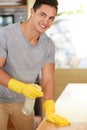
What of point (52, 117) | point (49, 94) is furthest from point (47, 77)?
point (52, 117)

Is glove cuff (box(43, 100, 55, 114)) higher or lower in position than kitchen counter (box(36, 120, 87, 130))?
lower

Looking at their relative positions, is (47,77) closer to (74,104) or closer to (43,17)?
(74,104)

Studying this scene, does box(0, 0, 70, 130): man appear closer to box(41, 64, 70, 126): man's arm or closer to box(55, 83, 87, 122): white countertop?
box(41, 64, 70, 126): man's arm

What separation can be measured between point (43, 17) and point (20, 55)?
0.29 metres

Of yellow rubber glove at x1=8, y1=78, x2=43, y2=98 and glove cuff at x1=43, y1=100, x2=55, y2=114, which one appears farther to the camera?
glove cuff at x1=43, y1=100, x2=55, y2=114

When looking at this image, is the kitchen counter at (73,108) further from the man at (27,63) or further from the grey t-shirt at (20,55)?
the grey t-shirt at (20,55)

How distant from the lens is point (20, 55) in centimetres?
192

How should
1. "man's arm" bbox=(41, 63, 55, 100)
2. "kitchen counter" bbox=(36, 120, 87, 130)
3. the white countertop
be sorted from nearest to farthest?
1. "kitchen counter" bbox=(36, 120, 87, 130)
2. the white countertop
3. "man's arm" bbox=(41, 63, 55, 100)

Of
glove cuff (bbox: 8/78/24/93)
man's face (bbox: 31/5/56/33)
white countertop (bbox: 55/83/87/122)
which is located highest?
man's face (bbox: 31/5/56/33)

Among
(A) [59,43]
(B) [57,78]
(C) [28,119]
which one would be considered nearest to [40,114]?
(B) [57,78]

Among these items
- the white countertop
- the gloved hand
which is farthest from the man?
the white countertop

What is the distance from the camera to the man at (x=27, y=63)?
1.79m

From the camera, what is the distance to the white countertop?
191 cm

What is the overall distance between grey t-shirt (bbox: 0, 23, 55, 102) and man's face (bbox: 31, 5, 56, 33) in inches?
6.1
